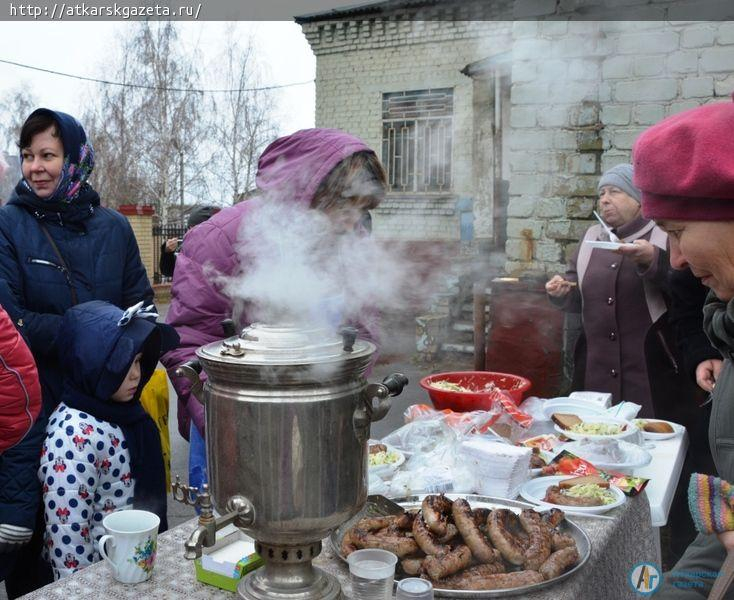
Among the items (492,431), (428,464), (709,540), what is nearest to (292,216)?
(428,464)

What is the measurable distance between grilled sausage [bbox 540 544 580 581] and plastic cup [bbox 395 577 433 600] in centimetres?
30

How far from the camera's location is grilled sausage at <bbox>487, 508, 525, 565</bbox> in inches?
63.7

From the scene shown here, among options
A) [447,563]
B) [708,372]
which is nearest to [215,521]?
[447,563]

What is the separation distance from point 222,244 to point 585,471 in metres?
1.48

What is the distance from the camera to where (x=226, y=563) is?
5.13 feet

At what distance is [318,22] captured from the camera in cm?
1529

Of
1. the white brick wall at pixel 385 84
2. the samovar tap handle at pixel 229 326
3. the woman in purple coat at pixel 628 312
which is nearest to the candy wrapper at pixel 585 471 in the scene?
the samovar tap handle at pixel 229 326

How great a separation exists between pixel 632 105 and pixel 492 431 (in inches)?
165

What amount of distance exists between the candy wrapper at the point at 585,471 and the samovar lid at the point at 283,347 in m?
1.20

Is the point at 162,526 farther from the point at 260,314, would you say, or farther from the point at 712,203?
the point at 712,203

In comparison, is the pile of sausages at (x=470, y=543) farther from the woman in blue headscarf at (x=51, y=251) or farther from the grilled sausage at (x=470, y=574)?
the woman in blue headscarf at (x=51, y=251)

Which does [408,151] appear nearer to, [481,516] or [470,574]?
[481,516]

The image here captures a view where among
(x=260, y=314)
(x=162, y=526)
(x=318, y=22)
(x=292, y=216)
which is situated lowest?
(x=162, y=526)

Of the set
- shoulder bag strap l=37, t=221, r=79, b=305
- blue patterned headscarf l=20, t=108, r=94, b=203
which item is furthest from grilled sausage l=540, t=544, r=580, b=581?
blue patterned headscarf l=20, t=108, r=94, b=203
